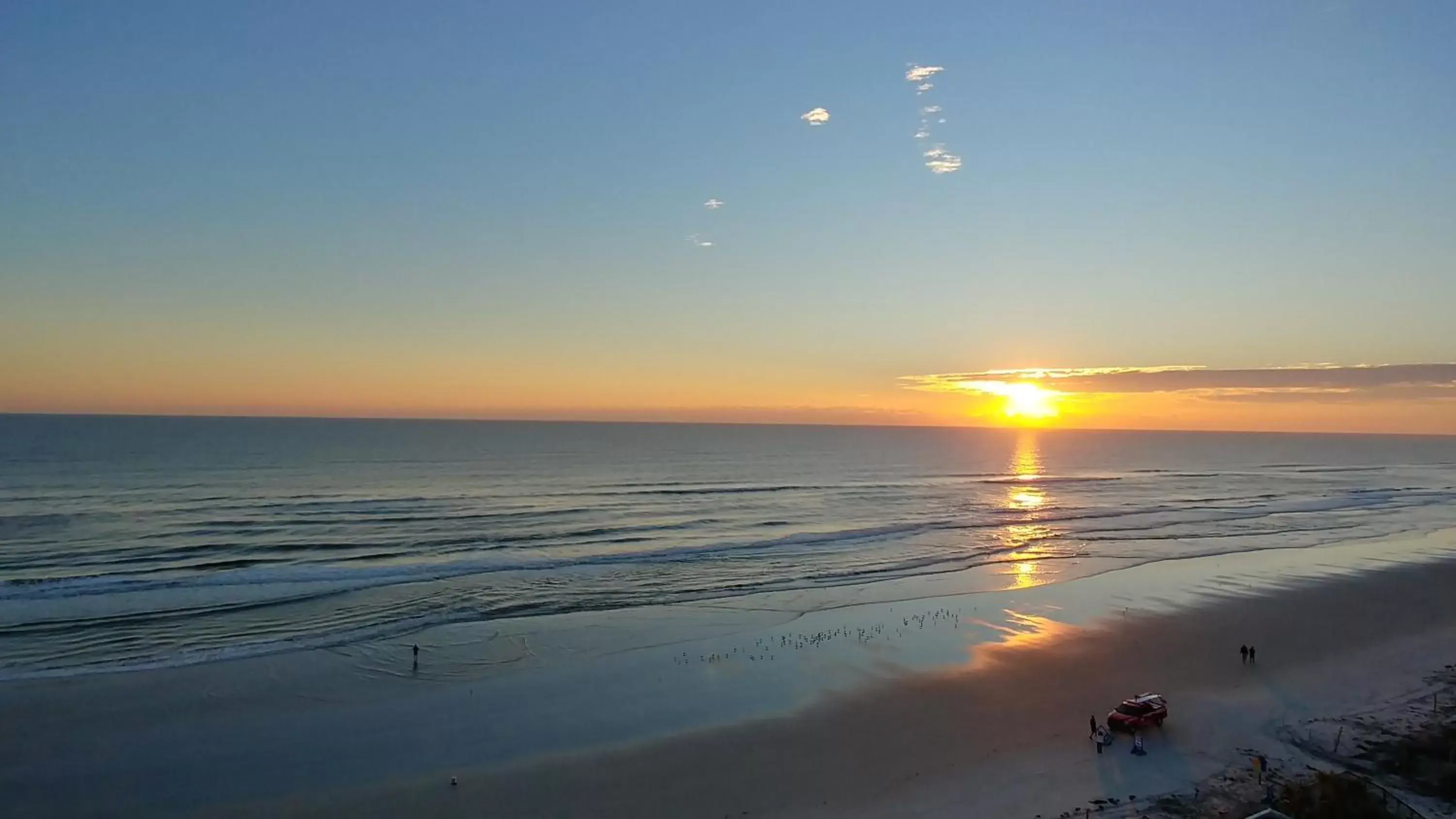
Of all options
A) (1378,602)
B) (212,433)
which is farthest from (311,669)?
(212,433)

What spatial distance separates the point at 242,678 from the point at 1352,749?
999 inches

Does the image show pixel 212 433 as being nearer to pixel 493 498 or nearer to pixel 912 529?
pixel 493 498

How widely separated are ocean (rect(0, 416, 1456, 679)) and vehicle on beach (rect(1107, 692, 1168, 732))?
51.9ft

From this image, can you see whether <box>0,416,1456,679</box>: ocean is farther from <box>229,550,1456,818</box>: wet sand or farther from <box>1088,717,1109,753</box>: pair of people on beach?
<box>1088,717,1109,753</box>: pair of people on beach

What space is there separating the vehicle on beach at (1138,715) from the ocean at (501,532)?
15.8 metres

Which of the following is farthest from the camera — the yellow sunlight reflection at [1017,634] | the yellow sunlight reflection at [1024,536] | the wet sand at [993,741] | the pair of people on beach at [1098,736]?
the yellow sunlight reflection at [1024,536]

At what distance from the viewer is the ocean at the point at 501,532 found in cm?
2786

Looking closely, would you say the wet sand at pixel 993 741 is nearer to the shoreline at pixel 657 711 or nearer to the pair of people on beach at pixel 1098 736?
the shoreline at pixel 657 711

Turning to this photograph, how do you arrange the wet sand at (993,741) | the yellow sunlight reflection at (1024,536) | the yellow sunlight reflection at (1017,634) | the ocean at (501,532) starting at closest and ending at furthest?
the wet sand at (993,741)
the yellow sunlight reflection at (1017,634)
the ocean at (501,532)
the yellow sunlight reflection at (1024,536)

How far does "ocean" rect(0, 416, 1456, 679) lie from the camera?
27859mm

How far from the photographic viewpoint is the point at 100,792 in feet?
50.7

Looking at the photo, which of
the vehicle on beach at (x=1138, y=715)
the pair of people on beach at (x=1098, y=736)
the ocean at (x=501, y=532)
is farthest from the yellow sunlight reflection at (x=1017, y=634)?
the ocean at (x=501, y=532)

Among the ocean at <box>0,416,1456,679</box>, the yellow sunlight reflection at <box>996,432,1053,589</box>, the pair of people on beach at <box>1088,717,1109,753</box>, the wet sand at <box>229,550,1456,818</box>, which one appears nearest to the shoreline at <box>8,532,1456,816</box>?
the wet sand at <box>229,550,1456,818</box>

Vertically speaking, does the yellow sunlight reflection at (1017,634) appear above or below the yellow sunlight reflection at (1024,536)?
above
